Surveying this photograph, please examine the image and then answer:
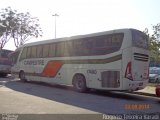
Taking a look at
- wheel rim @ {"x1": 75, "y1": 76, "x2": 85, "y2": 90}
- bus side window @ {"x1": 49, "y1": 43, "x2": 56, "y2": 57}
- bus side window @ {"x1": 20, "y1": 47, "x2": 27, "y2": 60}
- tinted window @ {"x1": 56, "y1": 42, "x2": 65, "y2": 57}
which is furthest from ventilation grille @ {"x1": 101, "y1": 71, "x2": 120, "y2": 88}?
bus side window @ {"x1": 20, "y1": 47, "x2": 27, "y2": 60}

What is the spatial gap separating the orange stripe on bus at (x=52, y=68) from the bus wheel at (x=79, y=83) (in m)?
1.75

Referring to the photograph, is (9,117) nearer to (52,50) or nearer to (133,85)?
(133,85)

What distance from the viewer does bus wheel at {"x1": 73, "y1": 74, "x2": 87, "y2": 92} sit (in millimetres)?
18103

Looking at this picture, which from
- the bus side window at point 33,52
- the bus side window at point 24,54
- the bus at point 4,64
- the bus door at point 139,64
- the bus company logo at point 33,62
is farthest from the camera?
the bus at point 4,64

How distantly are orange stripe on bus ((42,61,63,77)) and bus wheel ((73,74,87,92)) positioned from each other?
5.73 ft

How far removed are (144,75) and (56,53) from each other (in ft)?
20.4

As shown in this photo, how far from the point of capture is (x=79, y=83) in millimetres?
18500

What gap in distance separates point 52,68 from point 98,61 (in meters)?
4.58

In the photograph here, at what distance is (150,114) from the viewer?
10.8 m

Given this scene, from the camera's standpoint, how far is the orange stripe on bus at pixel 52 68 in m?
20.2

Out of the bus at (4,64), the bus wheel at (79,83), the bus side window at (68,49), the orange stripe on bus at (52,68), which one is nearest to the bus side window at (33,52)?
the orange stripe on bus at (52,68)

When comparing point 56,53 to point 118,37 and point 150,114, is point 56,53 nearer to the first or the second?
point 118,37

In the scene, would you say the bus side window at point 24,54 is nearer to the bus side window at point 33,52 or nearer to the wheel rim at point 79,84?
the bus side window at point 33,52

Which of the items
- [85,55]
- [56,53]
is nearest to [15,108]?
[85,55]
